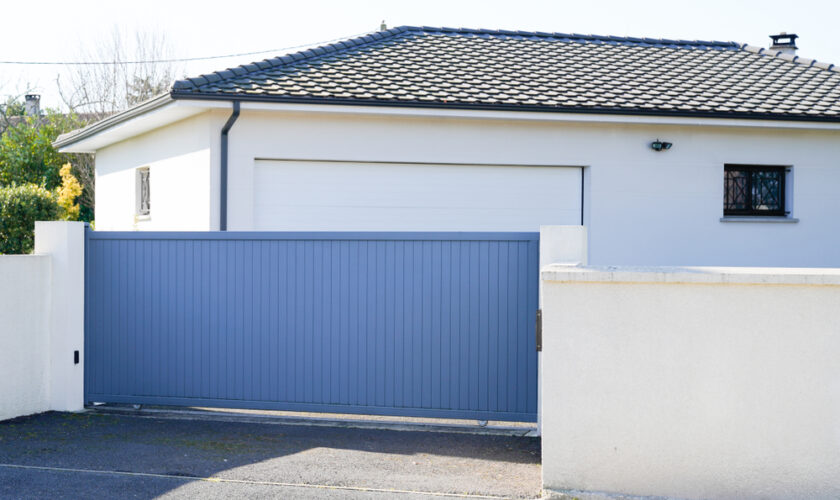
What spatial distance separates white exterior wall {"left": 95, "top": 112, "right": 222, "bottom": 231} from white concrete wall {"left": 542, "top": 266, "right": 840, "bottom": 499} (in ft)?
21.2

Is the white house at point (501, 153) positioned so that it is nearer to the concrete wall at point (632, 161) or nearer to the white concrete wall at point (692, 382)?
the concrete wall at point (632, 161)

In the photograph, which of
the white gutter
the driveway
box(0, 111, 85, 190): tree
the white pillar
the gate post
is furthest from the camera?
box(0, 111, 85, 190): tree

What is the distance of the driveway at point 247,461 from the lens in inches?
234

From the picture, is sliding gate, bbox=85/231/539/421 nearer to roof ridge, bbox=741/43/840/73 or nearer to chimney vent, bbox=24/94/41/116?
roof ridge, bbox=741/43/840/73

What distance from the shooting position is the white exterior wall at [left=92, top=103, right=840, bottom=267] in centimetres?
1117

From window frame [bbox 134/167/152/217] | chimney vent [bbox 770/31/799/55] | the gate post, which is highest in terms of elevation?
chimney vent [bbox 770/31/799/55]

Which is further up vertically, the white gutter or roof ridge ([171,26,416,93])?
roof ridge ([171,26,416,93])

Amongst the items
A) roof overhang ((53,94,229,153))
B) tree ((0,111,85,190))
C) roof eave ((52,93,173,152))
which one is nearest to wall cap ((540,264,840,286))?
roof overhang ((53,94,229,153))

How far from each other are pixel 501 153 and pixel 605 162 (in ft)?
5.00

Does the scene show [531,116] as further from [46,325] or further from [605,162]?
[46,325]

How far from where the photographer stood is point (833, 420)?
5.56 m

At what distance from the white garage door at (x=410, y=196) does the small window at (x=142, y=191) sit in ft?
12.9

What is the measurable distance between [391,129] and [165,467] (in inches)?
243

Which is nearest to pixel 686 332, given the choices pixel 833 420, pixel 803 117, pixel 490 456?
pixel 833 420
